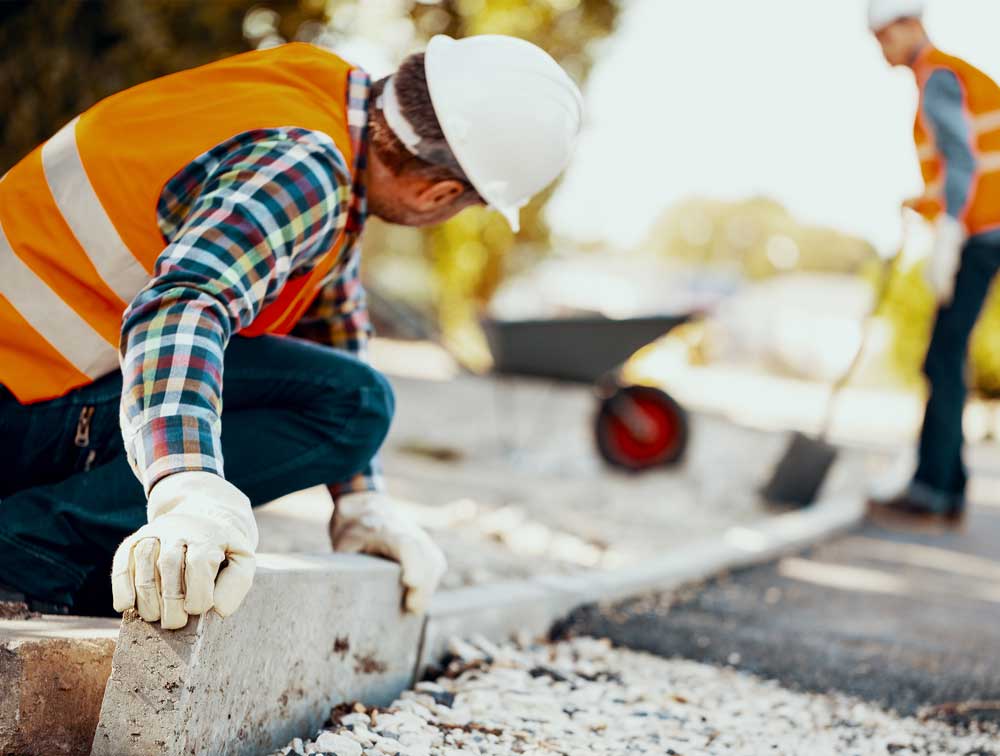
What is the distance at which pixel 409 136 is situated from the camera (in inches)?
76.6

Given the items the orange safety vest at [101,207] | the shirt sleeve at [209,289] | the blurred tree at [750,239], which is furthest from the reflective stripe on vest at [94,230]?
the blurred tree at [750,239]

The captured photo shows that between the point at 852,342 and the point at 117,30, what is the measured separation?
15973 mm

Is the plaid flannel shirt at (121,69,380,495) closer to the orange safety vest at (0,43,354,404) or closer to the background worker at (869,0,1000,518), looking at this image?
the orange safety vest at (0,43,354,404)

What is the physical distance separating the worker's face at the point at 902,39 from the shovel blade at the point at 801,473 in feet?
7.71

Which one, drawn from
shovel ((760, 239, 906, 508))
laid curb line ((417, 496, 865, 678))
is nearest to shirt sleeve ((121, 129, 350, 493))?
laid curb line ((417, 496, 865, 678))

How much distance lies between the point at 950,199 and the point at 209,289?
3.43m

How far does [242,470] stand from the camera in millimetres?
2064

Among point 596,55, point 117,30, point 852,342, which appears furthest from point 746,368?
point 117,30

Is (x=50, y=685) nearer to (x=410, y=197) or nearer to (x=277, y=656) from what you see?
(x=277, y=656)

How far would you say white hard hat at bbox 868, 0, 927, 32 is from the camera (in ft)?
13.7

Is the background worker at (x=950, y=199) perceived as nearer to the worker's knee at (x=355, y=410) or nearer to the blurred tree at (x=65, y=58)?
the worker's knee at (x=355, y=410)

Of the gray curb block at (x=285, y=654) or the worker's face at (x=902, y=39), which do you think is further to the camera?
the worker's face at (x=902, y=39)

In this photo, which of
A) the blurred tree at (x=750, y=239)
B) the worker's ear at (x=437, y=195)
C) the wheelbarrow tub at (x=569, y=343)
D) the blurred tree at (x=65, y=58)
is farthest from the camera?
the blurred tree at (x=750, y=239)

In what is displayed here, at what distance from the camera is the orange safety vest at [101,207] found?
1770 millimetres
